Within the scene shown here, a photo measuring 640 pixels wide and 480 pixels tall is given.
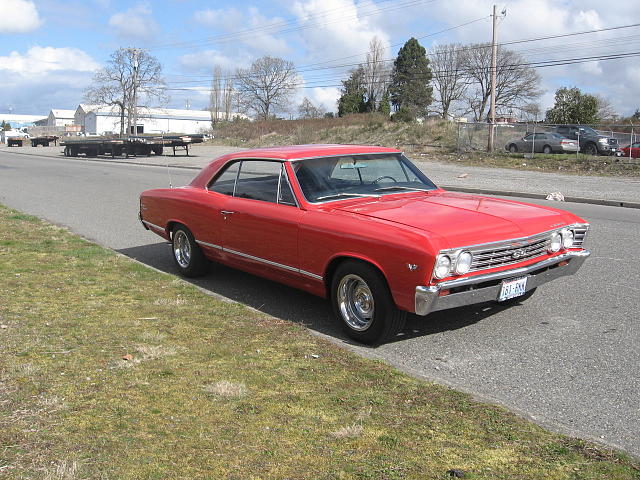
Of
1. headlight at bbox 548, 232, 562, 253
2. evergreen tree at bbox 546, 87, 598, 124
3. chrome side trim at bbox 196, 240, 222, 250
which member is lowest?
chrome side trim at bbox 196, 240, 222, 250

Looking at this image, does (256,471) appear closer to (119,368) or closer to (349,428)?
(349,428)

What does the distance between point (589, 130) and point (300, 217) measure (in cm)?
2783

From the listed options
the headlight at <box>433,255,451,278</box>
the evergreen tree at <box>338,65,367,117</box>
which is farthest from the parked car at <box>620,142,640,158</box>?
the evergreen tree at <box>338,65,367,117</box>

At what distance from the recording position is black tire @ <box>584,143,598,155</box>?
29641 mm

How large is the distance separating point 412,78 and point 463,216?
7297cm

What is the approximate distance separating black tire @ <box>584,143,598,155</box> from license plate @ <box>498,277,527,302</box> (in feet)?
89.2

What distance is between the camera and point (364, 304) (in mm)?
5121

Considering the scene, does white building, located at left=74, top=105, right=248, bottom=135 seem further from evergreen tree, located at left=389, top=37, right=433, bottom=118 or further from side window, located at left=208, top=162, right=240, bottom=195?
side window, located at left=208, top=162, right=240, bottom=195

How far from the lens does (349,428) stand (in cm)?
342

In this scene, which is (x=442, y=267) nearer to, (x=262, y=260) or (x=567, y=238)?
(x=567, y=238)

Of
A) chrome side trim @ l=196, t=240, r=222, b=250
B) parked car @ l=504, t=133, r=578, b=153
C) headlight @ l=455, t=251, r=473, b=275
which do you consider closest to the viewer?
headlight @ l=455, t=251, r=473, b=275

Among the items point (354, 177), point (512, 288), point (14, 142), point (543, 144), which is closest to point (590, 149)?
point (543, 144)

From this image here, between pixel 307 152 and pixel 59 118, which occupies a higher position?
pixel 59 118

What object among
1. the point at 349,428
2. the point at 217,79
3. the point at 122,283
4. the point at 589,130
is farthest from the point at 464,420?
the point at 217,79
